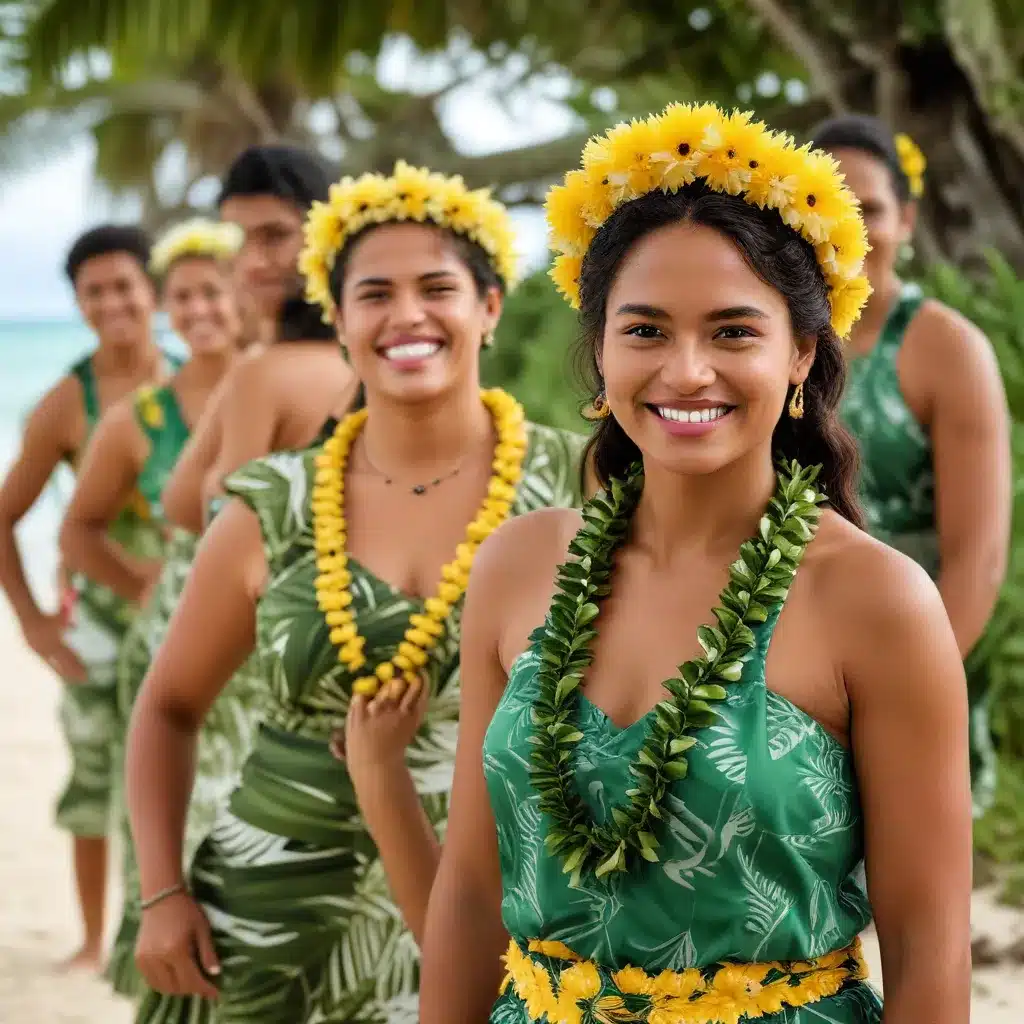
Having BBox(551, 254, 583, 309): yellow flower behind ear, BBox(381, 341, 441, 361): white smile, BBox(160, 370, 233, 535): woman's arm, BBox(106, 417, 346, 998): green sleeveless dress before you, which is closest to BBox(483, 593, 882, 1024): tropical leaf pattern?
BBox(551, 254, 583, 309): yellow flower behind ear

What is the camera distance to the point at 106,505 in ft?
17.1

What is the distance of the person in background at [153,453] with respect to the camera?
4.78m

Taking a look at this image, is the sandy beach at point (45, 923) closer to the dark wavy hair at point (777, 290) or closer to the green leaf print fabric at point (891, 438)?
the green leaf print fabric at point (891, 438)

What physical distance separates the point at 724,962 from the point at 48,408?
14.1ft

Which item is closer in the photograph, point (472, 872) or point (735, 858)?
point (735, 858)

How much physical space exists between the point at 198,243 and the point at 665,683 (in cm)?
421

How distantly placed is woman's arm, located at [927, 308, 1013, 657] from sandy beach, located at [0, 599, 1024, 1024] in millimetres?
1528

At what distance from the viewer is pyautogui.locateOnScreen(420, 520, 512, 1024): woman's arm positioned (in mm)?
2158

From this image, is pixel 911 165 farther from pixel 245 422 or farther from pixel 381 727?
pixel 381 727

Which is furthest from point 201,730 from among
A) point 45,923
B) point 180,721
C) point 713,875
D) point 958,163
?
point 958,163

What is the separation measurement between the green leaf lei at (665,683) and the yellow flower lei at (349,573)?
77 centimetres

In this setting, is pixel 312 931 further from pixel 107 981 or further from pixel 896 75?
pixel 896 75

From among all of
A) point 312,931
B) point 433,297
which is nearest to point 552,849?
point 312,931

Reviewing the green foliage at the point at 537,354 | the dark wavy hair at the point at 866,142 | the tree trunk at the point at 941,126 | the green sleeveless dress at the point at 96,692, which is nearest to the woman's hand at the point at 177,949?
the dark wavy hair at the point at 866,142
